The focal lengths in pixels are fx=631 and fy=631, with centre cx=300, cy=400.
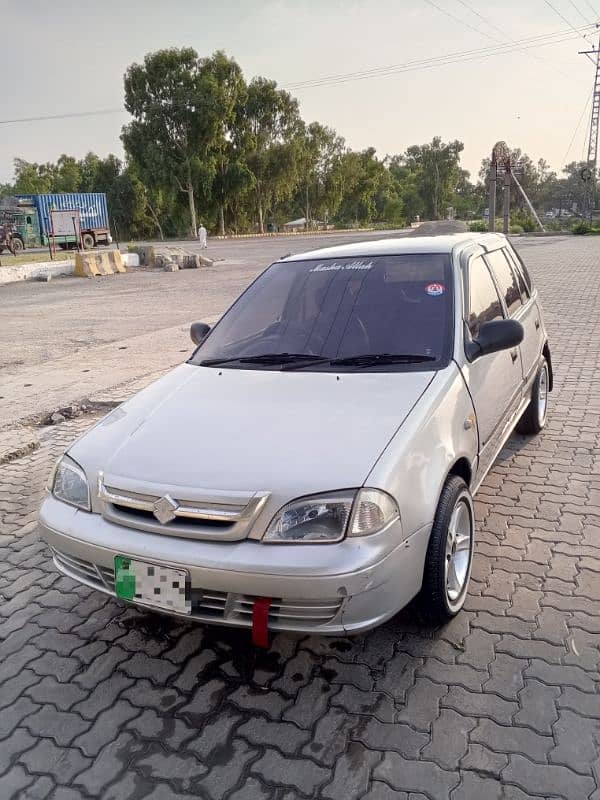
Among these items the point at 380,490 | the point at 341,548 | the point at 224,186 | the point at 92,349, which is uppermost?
the point at 224,186

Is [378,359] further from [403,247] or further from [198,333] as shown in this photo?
[198,333]

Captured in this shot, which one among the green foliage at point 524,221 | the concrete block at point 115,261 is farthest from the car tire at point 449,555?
the green foliage at point 524,221

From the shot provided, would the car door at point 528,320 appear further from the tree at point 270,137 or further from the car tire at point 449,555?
the tree at point 270,137

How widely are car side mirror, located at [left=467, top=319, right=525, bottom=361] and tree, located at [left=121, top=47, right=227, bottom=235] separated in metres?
54.3

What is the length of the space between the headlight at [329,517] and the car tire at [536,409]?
297cm

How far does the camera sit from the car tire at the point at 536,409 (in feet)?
16.1

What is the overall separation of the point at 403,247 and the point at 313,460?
76.3 inches

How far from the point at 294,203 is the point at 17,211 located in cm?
4291

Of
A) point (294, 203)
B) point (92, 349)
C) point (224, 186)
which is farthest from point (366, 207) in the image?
point (92, 349)

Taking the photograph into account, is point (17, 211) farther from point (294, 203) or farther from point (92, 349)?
point (294, 203)

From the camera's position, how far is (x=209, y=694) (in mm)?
2506

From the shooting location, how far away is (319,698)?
8.07ft

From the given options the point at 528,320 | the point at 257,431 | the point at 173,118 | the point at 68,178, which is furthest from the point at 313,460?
the point at 68,178

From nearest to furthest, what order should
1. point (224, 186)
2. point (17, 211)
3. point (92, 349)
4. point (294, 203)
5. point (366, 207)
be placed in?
point (92, 349), point (17, 211), point (224, 186), point (294, 203), point (366, 207)
